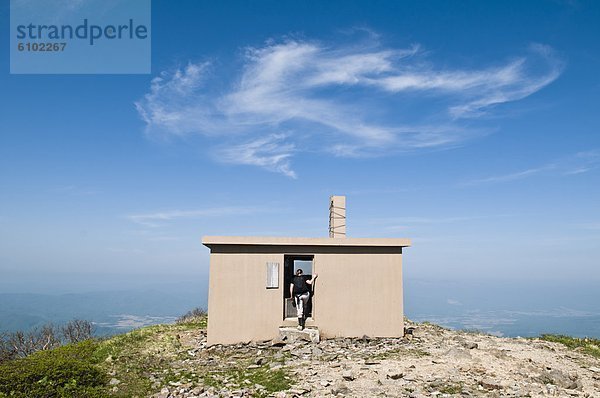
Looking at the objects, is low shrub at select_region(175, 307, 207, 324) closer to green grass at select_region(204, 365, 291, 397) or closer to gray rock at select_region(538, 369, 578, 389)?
green grass at select_region(204, 365, 291, 397)

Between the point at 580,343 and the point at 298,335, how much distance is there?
11.2 meters

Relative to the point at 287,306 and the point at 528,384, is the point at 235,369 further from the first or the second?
the point at 528,384

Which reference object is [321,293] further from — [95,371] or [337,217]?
[95,371]

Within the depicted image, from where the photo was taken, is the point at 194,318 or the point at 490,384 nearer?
the point at 490,384

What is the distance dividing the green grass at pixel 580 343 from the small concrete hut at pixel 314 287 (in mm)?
6524

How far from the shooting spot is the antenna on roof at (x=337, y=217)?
1574 cm

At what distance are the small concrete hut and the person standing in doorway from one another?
0.24m

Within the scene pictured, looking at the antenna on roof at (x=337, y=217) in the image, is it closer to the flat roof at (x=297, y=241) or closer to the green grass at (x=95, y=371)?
the flat roof at (x=297, y=241)

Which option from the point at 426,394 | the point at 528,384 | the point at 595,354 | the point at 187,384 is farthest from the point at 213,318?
the point at 595,354

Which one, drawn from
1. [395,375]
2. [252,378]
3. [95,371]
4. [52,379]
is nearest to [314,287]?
[252,378]

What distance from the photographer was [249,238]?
46.5ft

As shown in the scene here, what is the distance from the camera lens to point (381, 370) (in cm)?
1038

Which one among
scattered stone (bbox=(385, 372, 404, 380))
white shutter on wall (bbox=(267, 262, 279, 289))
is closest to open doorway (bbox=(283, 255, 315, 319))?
white shutter on wall (bbox=(267, 262, 279, 289))

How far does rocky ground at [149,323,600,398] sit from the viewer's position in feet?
30.2
